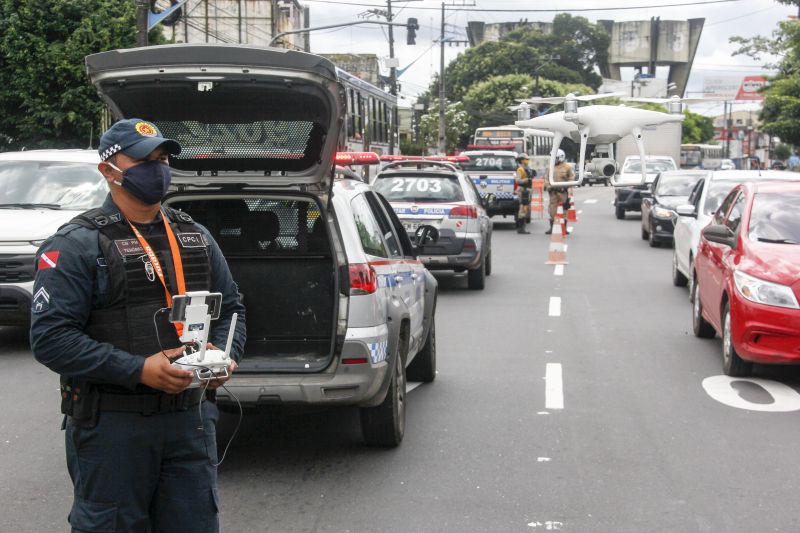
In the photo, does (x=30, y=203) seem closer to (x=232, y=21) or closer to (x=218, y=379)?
(x=218, y=379)

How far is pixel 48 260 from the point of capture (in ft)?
10.9

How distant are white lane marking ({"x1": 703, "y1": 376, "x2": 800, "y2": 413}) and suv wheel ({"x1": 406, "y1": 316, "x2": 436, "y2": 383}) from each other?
7.20 feet

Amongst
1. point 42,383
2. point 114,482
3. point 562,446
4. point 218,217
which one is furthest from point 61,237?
point 42,383

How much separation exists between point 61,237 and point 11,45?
2193 centimetres

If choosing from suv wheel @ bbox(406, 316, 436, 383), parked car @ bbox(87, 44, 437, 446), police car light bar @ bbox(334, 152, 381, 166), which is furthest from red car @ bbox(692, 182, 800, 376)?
police car light bar @ bbox(334, 152, 381, 166)

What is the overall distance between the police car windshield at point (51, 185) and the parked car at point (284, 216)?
4.73 metres

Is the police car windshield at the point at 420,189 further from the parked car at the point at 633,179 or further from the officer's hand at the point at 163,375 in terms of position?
the parked car at the point at 633,179

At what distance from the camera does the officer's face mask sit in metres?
3.39

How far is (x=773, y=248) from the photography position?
8.68 meters

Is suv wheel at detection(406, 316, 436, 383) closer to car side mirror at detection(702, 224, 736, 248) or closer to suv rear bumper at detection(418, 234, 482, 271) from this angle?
car side mirror at detection(702, 224, 736, 248)

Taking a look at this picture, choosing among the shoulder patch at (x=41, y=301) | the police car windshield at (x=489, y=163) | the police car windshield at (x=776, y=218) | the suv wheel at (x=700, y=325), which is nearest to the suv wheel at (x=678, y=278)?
the suv wheel at (x=700, y=325)

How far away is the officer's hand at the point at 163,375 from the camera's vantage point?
3.23 m

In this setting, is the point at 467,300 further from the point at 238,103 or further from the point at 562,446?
the point at 238,103

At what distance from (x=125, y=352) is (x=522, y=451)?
12.1ft
